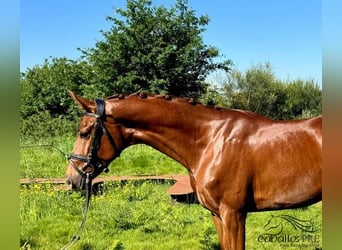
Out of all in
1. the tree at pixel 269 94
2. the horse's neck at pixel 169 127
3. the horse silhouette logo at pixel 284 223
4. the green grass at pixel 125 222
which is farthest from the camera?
the tree at pixel 269 94

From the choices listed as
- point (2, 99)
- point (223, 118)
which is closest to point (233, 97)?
point (223, 118)

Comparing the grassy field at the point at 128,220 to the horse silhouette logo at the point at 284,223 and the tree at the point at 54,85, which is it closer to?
the horse silhouette logo at the point at 284,223

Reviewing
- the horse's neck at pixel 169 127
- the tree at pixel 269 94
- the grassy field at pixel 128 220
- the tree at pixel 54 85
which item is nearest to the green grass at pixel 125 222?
the grassy field at pixel 128 220

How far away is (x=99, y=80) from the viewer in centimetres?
394

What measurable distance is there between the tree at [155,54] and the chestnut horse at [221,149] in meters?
1.38

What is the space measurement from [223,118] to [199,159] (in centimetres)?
33

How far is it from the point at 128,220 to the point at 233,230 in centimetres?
200

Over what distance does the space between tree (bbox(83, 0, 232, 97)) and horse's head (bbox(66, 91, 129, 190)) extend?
141cm

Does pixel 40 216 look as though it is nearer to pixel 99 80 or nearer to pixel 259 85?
pixel 99 80

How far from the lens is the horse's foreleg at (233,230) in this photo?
2.36 metres

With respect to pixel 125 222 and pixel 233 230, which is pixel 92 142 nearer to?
pixel 233 230

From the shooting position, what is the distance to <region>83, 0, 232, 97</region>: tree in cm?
396

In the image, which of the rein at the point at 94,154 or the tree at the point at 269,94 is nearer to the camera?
the rein at the point at 94,154

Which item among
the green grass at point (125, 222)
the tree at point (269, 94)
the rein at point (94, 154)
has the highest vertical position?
the tree at point (269, 94)
